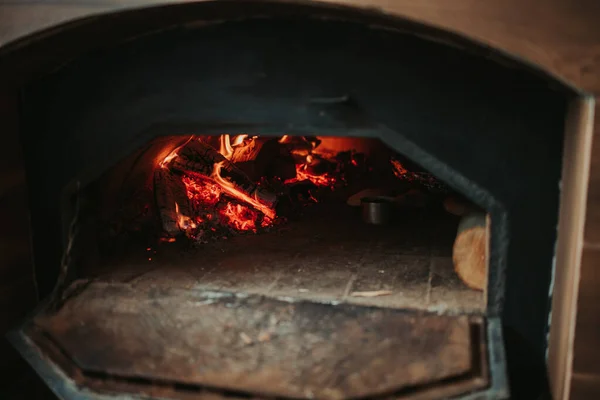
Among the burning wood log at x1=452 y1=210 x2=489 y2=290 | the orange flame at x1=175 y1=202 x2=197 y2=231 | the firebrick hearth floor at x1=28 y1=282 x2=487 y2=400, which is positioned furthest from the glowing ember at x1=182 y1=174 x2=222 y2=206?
the burning wood log at x1=452 y1=210 x2=489 y2=290

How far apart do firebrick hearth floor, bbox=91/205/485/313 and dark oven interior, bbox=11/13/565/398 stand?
0.04 ft

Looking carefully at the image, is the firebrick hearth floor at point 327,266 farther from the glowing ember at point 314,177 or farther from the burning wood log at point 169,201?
the glowing ember at point 314,177

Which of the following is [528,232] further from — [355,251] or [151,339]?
[151,339]

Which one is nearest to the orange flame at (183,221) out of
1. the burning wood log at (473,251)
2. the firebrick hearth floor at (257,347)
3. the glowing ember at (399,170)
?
the firebrick hearth floor at (257,347)

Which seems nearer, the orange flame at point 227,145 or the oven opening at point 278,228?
the oven opening at point 278,228

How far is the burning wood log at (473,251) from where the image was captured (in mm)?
1701

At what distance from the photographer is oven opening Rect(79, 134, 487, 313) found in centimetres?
177

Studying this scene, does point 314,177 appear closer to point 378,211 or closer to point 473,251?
point 378,211

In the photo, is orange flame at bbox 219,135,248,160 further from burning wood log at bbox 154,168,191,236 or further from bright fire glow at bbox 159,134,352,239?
burning wood log at bbox 154,168,191,236

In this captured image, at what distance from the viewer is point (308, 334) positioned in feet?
4.81

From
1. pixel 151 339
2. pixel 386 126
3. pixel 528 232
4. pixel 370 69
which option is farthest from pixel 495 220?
pixel 151 339

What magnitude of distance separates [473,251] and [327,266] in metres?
0.55

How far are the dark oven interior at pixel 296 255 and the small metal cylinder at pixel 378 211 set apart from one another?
44cm

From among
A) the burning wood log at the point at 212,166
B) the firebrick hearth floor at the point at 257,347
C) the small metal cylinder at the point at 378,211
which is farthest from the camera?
the small metal cylinder at the point at 378,211
